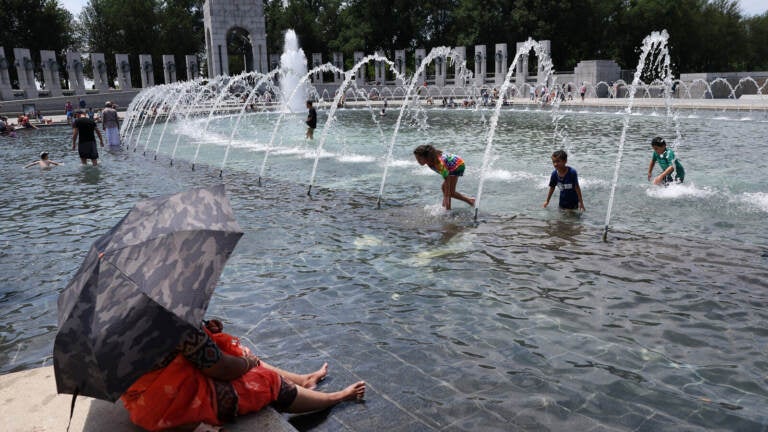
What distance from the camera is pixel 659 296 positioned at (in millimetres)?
5805

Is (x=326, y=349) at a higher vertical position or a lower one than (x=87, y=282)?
lower

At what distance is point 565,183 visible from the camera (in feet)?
30.0

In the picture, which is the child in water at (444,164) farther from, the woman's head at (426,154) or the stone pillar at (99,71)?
the stone pillar at (99,71)

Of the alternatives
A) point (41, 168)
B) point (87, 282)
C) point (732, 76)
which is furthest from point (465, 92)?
point (87, 282)

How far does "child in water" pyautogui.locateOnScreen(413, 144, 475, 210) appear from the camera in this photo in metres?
9.04

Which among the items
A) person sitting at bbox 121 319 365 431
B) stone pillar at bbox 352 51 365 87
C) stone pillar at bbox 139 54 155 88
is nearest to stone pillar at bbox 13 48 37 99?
stone pillar at bbox 139 54 155 88

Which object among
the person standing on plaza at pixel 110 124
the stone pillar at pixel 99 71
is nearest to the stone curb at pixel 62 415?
the person standing on plaza at pixel 110 124

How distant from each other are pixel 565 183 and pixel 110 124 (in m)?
16.9

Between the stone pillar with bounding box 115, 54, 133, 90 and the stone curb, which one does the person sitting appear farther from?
the stone pillar with bounding box 115, 54, 133, 90

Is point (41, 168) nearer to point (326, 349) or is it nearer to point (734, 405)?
point (326, 349)

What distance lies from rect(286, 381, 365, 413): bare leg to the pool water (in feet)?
0.32

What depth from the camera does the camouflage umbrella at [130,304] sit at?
9.05 feet

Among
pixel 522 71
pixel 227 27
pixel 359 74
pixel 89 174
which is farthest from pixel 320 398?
pixel 359 74

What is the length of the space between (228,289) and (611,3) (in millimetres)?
69273
